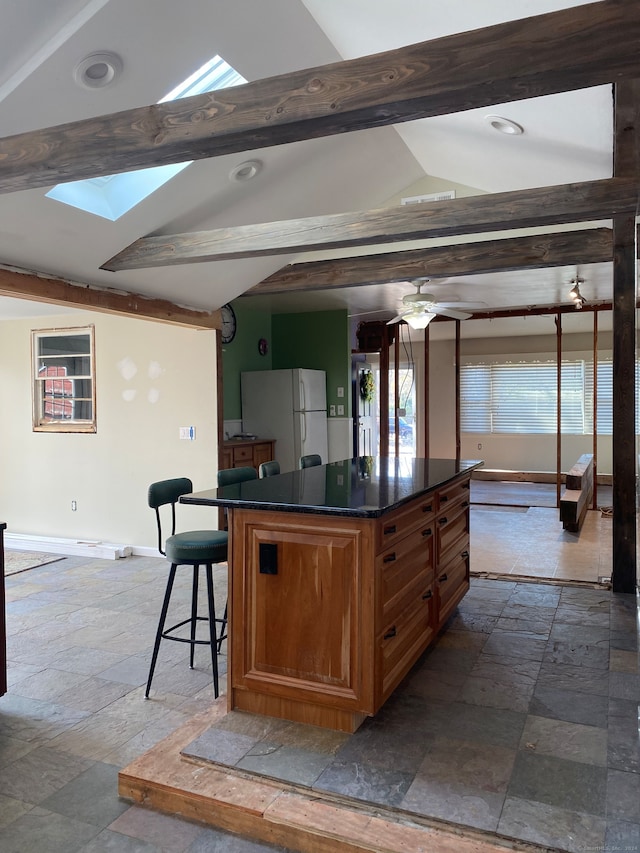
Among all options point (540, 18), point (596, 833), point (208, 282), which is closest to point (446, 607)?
point (596, 833)

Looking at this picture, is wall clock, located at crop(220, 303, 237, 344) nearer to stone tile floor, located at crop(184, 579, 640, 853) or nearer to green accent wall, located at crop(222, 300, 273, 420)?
green accent wall, located at crop(222, 300, 273, 420)

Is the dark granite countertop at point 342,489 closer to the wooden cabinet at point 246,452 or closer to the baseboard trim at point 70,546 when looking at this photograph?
the wooden cabinet at point 246,452

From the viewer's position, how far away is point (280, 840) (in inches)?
82.2

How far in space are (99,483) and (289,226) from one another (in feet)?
11.6

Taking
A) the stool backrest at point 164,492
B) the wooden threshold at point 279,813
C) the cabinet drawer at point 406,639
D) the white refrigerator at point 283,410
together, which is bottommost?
the wooden threshold at point 279,813

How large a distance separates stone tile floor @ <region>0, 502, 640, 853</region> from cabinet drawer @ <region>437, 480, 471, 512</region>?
0.74 m

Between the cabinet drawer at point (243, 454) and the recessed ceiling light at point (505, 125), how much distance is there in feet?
12.7

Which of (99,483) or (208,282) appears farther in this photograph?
(99,483)

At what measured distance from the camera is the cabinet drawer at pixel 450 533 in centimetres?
349

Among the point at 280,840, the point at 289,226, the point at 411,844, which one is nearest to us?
the point at 411,844

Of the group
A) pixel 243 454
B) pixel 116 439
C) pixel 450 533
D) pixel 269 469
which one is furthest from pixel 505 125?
pixel 116 439

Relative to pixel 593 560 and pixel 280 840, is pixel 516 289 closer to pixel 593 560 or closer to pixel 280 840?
pixel 593 560

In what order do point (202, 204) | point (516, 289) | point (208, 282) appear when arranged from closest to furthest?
point (202, 204) < point (208, 282) < point (516, 289)

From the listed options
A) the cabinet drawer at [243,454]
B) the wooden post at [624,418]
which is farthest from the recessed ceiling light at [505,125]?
the cabinet drawer at [243,454]
